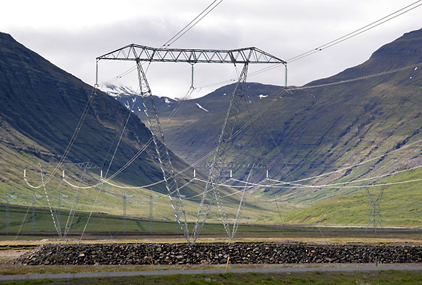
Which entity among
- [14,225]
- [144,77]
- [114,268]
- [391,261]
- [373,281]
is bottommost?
[14,225]

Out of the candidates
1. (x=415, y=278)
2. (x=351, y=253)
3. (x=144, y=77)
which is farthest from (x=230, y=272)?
(x=144, y=77)

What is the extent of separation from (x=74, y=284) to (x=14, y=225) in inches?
5556

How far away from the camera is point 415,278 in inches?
1964

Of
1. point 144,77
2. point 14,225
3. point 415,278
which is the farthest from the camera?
point 14,225

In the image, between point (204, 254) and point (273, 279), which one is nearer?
point (273, 279)

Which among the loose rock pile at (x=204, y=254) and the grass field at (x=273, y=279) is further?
the loose rock pile at (x=204, y=254)

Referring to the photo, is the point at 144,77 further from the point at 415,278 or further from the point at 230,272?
the point at 415,278

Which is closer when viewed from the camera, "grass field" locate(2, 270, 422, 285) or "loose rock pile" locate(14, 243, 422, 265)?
"grass field" locate(2, 270, 422, 285)

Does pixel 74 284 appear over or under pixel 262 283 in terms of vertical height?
over

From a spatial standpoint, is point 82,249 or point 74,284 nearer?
point 74,284

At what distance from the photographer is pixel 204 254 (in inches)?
2344

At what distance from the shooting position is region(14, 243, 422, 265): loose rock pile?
181ft

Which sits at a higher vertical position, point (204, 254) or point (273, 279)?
point (273, 279)

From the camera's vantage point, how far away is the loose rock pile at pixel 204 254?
5519cm
